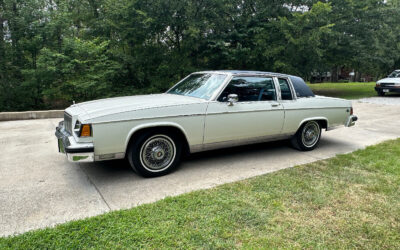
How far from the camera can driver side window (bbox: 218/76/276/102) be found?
14.8 ft

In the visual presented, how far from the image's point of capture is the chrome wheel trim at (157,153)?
3.88 m

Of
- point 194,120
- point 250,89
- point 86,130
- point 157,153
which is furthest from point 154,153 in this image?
point 250,89

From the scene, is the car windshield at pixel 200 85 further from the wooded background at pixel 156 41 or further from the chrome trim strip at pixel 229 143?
the wooded background at pixel 156 41

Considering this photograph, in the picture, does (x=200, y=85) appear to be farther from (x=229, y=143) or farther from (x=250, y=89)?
(x=229, y=143)

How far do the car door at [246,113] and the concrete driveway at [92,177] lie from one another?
528 millimetres

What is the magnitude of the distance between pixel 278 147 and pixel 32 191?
449cm

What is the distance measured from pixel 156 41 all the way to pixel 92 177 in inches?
426

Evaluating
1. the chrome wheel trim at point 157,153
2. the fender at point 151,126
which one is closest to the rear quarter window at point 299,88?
the fender at point 151,126

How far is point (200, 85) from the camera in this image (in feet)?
15.6

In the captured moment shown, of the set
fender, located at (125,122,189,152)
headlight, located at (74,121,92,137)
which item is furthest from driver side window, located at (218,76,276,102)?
headlight, located at (74,121,92,137)

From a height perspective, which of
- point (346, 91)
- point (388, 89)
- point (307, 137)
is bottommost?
point (307, 137)

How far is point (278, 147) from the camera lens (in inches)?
228

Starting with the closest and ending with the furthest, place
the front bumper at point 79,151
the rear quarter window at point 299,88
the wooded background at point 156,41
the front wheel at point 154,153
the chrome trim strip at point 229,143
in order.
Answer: the front bumper at point 79,151
the front wheel at point 154,153
the chrome trim strip at point 229,143
the rear quarter window at point 299,88
the wooded background at point 156,41

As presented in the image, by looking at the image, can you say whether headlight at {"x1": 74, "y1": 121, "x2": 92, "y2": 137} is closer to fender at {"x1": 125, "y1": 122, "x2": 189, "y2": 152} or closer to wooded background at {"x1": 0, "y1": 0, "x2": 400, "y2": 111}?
fender at {"x1": 125, "y1": 122, "x2": 189, "y2": 152}
